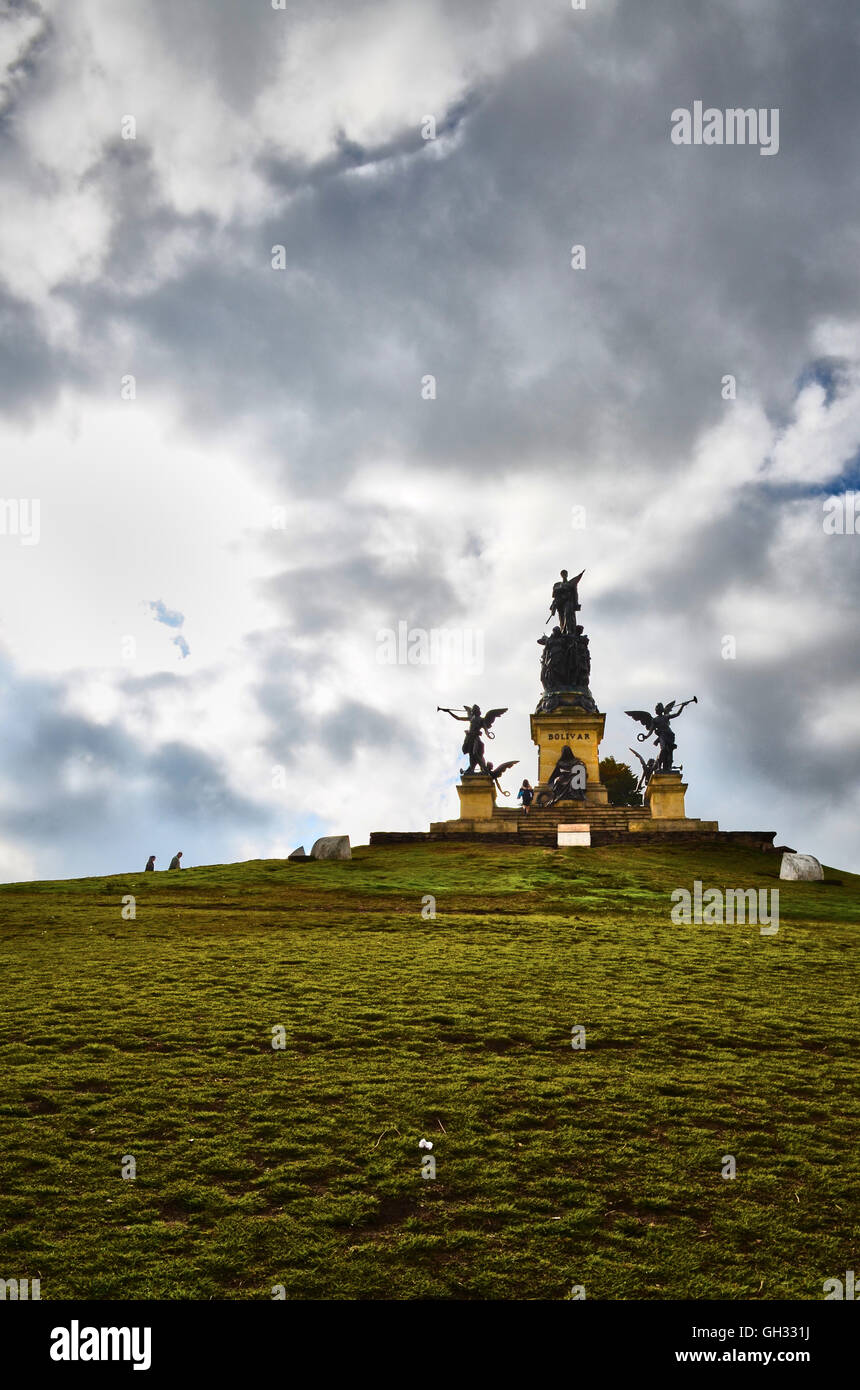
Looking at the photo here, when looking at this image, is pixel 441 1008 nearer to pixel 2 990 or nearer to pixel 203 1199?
pixel 203 1199

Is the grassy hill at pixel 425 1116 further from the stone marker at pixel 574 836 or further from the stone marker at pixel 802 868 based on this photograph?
the stone marker at pixel 574 836

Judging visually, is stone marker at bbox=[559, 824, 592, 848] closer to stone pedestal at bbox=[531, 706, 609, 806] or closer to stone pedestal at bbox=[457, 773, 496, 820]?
stone pedestal at bbox=[457, 773, 496, 820]

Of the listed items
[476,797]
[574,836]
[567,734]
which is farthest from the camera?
[567,734]

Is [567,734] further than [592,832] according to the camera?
Yes

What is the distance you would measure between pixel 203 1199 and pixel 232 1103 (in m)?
1.66

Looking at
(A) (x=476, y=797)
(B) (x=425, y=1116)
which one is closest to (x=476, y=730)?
(A) (x=476, y=797)

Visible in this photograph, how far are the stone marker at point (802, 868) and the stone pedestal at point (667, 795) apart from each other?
9.28 m

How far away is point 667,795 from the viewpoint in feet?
121

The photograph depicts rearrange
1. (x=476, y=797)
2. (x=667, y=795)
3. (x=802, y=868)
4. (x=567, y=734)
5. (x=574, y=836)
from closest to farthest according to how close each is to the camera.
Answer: (x=802, y=868) < (x=574, y=836) < (x=667, y=795) < (x=476, y=797) < (x=567, y=734)

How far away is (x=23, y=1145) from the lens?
22.7 feet

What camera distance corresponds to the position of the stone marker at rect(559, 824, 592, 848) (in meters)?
32.2

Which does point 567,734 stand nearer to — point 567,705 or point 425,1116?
point 567,705

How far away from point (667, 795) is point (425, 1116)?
30.8 metres

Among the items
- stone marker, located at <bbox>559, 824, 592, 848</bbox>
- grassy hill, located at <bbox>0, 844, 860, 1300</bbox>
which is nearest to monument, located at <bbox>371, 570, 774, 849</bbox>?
stone marker, located at <bbox>559, 824, 592, 848</bbox>
